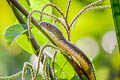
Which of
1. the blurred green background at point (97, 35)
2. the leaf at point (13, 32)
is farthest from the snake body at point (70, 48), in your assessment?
the blurred green background at point (97, 35)

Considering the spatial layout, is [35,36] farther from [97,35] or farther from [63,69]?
[97,35]

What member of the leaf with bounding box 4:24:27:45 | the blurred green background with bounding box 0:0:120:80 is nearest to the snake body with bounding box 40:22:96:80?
the leaf with bounding box 4:24:27:45

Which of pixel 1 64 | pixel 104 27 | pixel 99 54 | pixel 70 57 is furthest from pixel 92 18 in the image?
pixel 1 64

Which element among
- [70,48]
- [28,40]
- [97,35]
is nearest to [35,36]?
[28,40]

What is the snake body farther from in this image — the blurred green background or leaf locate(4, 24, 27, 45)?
the blurred green background

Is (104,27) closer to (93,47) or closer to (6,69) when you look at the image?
(93,47)

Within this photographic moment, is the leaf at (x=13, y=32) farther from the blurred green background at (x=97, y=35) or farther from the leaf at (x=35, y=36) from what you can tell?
the blurred green background at (x=97, y=35)
